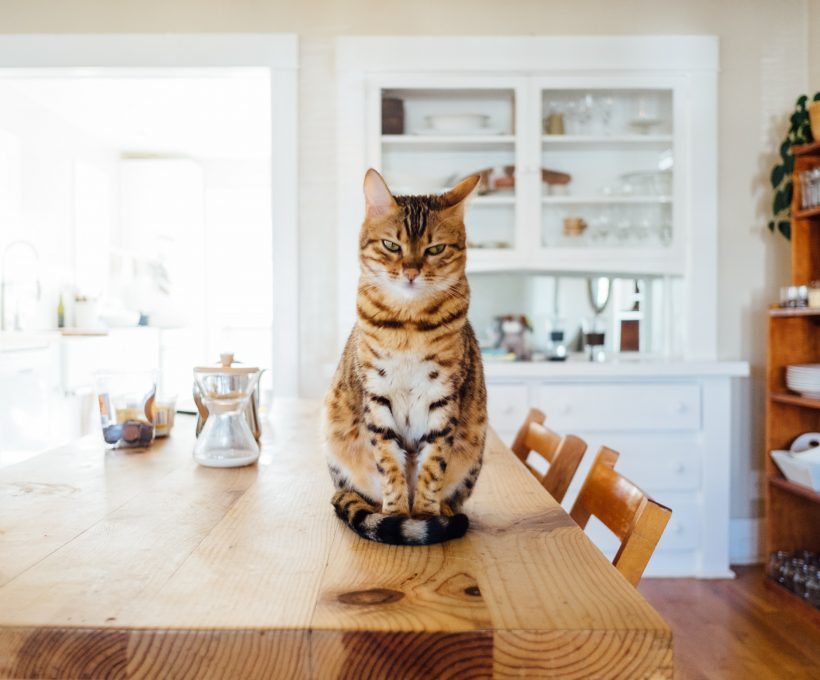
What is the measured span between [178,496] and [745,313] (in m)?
2.95

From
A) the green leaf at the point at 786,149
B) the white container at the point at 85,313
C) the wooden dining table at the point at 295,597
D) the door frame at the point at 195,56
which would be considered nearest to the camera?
the wooden dining table at the point at 295,597

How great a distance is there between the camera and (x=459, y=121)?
3.26 meters

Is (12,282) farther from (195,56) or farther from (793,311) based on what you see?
(793,311)

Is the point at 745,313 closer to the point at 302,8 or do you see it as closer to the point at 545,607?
the point at 302,8

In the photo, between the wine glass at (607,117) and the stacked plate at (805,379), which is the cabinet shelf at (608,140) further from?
the stacked plate at (805,379)

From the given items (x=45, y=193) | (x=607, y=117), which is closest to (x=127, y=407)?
(x=607, y=117)

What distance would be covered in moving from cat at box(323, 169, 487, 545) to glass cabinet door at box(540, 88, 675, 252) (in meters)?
2.43

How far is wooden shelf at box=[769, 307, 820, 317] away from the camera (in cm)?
A: 269

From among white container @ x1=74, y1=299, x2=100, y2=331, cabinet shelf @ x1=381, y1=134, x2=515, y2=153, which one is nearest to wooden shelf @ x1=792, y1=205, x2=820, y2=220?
cabinet shelf @ x1=381, y1=134, x2=515, y2=153

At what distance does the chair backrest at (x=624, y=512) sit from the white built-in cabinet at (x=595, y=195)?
1719 millimetres

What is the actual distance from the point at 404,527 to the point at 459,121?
2.74m

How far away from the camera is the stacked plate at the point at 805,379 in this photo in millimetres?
2781

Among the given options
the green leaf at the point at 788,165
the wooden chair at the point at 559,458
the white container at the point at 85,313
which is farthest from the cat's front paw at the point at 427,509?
the white container at the point at 85,313

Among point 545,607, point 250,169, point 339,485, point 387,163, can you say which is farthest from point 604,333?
point 250,169
